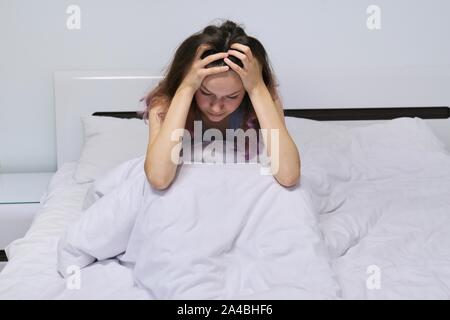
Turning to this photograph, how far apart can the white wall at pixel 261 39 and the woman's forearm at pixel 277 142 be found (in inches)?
38.6

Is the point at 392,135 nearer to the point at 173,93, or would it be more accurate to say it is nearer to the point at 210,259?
the point at 173,93

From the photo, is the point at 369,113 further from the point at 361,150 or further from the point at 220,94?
the point at 220,94

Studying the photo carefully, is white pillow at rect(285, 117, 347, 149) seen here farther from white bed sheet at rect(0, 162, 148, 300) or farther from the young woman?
white bed sheet at rect(0, 162, 148, 300)

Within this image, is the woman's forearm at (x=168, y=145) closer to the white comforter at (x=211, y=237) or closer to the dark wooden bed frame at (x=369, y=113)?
the white comforter at (x=211, y=237)

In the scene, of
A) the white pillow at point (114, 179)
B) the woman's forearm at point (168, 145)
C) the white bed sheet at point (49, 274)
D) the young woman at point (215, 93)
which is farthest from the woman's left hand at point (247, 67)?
the white bed sheet at point (49, 274)

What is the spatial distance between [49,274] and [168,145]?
1.39ft

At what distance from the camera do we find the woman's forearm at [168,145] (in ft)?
4.81

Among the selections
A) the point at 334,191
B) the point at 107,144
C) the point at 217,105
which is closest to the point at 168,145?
the point at 217,105

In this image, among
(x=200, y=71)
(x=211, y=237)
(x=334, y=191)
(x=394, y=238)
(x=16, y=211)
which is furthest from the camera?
(x=16, y=211)

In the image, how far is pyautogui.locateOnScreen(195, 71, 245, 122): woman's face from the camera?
4.99 ft

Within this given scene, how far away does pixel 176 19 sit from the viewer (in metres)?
2.54

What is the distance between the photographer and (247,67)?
5.00 ft

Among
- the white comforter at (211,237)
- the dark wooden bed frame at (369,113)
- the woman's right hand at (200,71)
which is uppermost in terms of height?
the woman's right hand at (200,71)

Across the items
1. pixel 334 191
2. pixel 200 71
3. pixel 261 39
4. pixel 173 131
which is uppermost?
pixel 261 39
